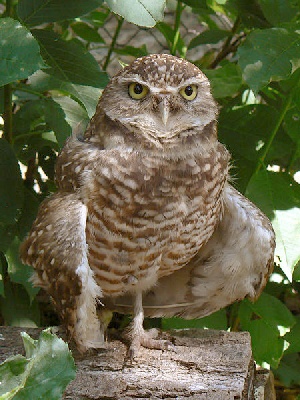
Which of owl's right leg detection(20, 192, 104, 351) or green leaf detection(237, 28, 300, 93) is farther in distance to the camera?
green leaf detection(237, 28, 300, 93)

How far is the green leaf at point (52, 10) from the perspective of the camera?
8.68 feet

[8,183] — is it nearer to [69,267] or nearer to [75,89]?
[75,89]

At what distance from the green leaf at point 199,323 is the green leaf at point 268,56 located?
1026mm

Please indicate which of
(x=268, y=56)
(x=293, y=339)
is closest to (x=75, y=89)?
(x=268, y=56)

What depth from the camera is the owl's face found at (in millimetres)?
2172

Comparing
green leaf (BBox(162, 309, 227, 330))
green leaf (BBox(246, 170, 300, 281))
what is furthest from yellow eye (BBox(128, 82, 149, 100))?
green leaf (BBox(162, 309, 227, 330))

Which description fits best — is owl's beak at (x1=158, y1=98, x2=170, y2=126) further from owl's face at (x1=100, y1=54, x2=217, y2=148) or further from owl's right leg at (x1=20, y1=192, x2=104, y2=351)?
owl's right leg at (x1=20, y1=192, x2=104, y2=351)

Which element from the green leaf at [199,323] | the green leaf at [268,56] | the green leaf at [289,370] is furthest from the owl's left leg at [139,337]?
the green leaf at [289,370]

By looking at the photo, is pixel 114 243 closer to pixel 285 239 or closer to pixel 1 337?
pixel 1 337

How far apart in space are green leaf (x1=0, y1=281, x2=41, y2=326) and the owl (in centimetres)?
82

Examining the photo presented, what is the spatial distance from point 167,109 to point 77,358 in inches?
32.4

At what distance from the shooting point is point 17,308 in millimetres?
3131

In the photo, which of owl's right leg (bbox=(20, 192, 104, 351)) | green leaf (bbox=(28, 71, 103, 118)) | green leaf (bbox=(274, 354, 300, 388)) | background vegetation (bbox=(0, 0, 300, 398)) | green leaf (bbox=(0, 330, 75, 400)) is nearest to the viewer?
green leaf (bbox=(0, 330, 75, 400))

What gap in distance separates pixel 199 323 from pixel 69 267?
104 centimetres
